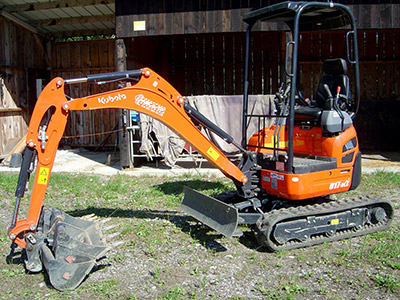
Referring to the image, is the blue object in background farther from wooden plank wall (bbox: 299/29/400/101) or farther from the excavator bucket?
wooden plank wall (bbox: 299/29/400/101)

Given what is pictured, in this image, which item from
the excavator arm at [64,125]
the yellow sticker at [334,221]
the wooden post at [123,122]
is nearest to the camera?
the excavator arm at [64,125]

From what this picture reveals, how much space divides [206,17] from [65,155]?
621 cm

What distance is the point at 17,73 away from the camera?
45.4ft

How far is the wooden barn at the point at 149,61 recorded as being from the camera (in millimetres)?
13109

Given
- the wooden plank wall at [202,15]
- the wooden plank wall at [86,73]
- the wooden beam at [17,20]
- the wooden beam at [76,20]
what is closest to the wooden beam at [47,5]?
the wooden beam at [17,20]

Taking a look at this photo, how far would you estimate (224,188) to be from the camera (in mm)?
8562

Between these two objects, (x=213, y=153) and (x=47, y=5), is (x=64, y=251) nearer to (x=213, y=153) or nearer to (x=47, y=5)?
(x=213, y=153)

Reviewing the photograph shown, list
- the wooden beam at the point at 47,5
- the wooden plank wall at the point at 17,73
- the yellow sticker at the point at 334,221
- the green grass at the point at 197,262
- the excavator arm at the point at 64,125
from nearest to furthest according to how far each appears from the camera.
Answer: the green grass at the point at 197,262 → the excavator arm at the point at 64,125 → the yellow sticker at the point at 334,221 → the wooden beam at the point at 47,5 → the wooden plank wall at the point at 17,73

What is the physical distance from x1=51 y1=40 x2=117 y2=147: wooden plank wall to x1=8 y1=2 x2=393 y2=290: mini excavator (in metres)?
9.33

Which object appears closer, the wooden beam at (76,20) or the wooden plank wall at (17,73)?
the wooden plank wall at (17,73)

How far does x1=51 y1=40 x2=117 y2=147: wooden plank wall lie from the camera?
14961 millimetres

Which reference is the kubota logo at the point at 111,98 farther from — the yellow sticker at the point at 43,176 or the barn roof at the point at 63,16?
the barn roof at the point at 63,16

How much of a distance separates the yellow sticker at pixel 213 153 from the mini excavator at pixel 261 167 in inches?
0.5

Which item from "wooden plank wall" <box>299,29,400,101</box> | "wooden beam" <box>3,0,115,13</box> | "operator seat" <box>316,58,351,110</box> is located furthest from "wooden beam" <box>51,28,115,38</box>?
"operator seat" <box>316,58,351,110</box>
